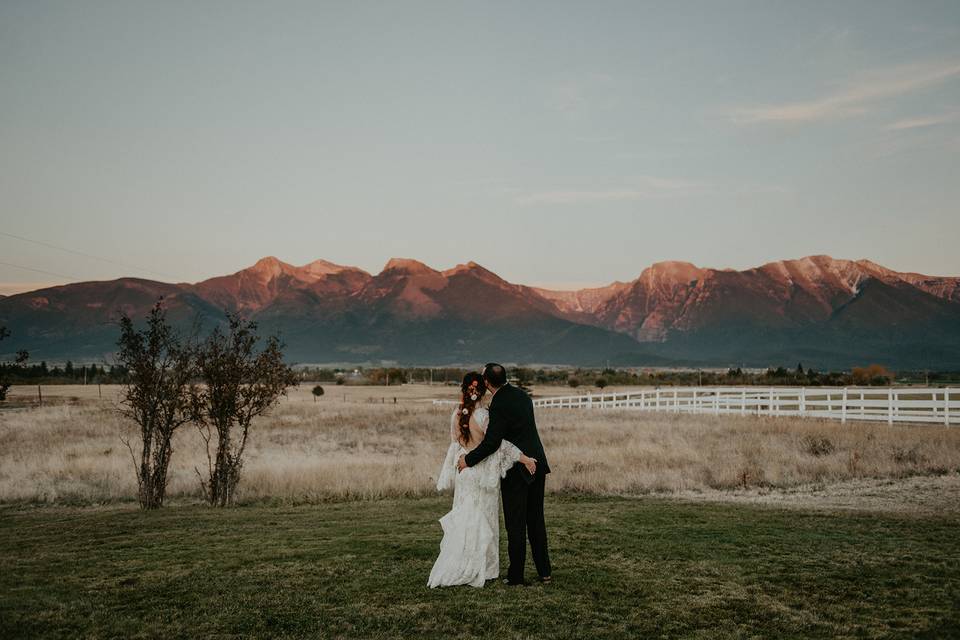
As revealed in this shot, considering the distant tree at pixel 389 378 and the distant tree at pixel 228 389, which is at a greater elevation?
the distant tree at pixel 228 389

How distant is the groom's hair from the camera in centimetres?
825

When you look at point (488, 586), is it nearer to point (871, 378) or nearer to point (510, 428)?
point (510, 428)

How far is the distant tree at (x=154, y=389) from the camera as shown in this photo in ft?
52.9

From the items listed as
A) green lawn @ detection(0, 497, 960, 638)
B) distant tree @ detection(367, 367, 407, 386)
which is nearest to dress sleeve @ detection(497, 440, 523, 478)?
green lawn @ detection(0, 497, 960, 638)

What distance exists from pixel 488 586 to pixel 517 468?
1289 millimetres

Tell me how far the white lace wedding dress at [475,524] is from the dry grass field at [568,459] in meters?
9.61

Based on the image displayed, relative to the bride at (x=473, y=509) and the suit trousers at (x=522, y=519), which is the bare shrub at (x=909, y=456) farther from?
the bride at (x=473, y=509)

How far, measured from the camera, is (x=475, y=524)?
336 inches

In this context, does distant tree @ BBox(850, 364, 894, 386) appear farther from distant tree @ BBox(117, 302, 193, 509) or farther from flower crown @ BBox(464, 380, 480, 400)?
flower crown @ BBox(464, 380, 480, 400)

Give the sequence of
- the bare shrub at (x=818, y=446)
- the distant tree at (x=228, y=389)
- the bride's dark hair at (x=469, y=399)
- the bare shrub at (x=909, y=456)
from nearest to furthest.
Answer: the bride's dark hair at (x=469, y=399) → the distant tree at (x=228, y=389) → the bare shrub at (x=909, y=456) → the bare shrub at (x=818, y=446)

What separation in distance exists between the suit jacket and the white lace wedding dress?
0.12 m

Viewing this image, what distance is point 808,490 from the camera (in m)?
17.9

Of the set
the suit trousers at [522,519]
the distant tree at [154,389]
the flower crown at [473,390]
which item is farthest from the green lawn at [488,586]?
the distant tree at [154,389]

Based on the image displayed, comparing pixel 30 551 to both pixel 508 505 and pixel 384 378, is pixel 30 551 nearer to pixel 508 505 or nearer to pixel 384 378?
pixel 508 505
